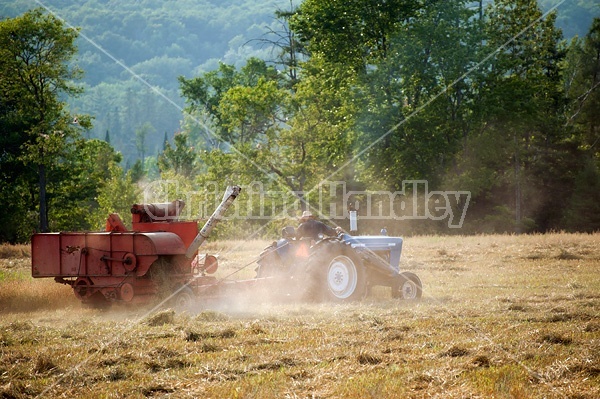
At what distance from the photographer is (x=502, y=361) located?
744 cm

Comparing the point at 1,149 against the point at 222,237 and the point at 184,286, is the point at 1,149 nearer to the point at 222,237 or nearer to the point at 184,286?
the point at 222,237

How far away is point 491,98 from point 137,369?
35.5m

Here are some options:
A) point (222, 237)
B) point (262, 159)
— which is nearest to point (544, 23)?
point (262, 159)

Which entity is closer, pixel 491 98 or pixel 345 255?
pixel 345 255

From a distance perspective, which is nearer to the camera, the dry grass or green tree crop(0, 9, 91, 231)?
the dry grass

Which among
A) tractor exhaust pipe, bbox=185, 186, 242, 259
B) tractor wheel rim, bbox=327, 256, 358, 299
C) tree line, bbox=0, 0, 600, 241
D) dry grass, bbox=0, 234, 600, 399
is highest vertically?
tree line, bbox=0, 0, 600, 241

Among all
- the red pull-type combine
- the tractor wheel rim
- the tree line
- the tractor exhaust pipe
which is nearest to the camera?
the red pull-type combine

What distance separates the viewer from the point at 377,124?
38.9 m

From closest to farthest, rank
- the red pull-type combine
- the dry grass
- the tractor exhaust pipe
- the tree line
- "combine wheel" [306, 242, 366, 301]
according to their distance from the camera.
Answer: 1. the dry grass
2. the red pull-type combine
3. the tractor exhaust pipe
4. "combine wheel" [306, 242, 366, 301]
5. the tree line

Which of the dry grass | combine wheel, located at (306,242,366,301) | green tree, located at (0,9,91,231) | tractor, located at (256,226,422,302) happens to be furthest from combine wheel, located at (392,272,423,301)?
green tree, located at (0,9,91,231)

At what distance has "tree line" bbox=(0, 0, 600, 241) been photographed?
38812mm

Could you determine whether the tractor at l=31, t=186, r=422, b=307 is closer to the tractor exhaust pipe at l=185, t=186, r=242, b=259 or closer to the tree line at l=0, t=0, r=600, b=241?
the tractor exhaust pipe at l=185, t=186, r=242, b=259

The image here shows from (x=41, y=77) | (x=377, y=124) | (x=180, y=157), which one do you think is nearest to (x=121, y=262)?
(x=377, y=124)

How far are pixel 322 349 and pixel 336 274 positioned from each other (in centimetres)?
500
